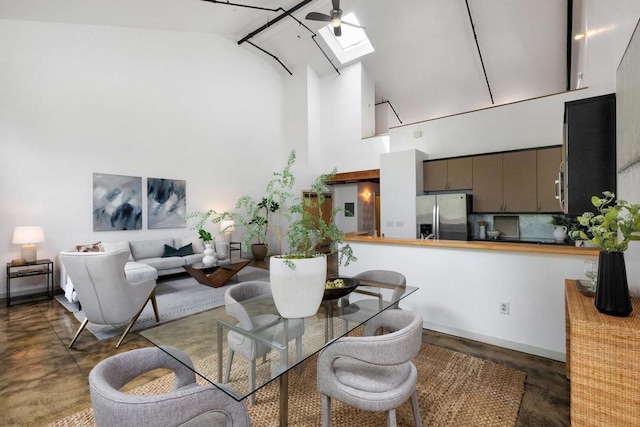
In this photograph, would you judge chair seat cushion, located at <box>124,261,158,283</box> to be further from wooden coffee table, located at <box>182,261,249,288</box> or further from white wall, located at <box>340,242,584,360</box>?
white wall, located at <box>340,242,584,360</box>

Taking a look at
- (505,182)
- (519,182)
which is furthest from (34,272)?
(519,182)

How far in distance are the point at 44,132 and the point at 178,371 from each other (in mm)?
5360

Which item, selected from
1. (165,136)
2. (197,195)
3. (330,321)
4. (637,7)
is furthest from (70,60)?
(637,7)

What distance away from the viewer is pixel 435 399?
75.7 inches

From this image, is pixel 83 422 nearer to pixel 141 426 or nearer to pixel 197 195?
pixel 141 426

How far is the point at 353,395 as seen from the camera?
4.55 ft

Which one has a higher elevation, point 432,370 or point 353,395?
point 353,395

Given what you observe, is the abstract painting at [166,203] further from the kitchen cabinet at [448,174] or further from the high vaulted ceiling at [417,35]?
the kitchen cabinet at [448,174]

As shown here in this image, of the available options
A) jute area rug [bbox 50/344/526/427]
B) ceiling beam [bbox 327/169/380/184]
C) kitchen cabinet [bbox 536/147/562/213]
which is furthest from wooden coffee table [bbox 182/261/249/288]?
kitchen cabinet [bbox 536/147/562/213]

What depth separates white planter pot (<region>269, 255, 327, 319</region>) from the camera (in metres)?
1.49

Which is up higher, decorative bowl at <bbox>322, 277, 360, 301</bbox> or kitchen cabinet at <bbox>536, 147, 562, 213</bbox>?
kitchen cabinet at <bbox>536, 147, 562, 213</bbox>

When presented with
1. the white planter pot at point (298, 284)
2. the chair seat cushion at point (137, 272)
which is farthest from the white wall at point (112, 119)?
the white planter pot at point (298, 284)

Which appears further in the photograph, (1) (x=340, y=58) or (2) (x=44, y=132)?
(1) (x=340, y=58)

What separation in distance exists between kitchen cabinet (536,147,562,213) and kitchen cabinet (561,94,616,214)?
287 centimetres
